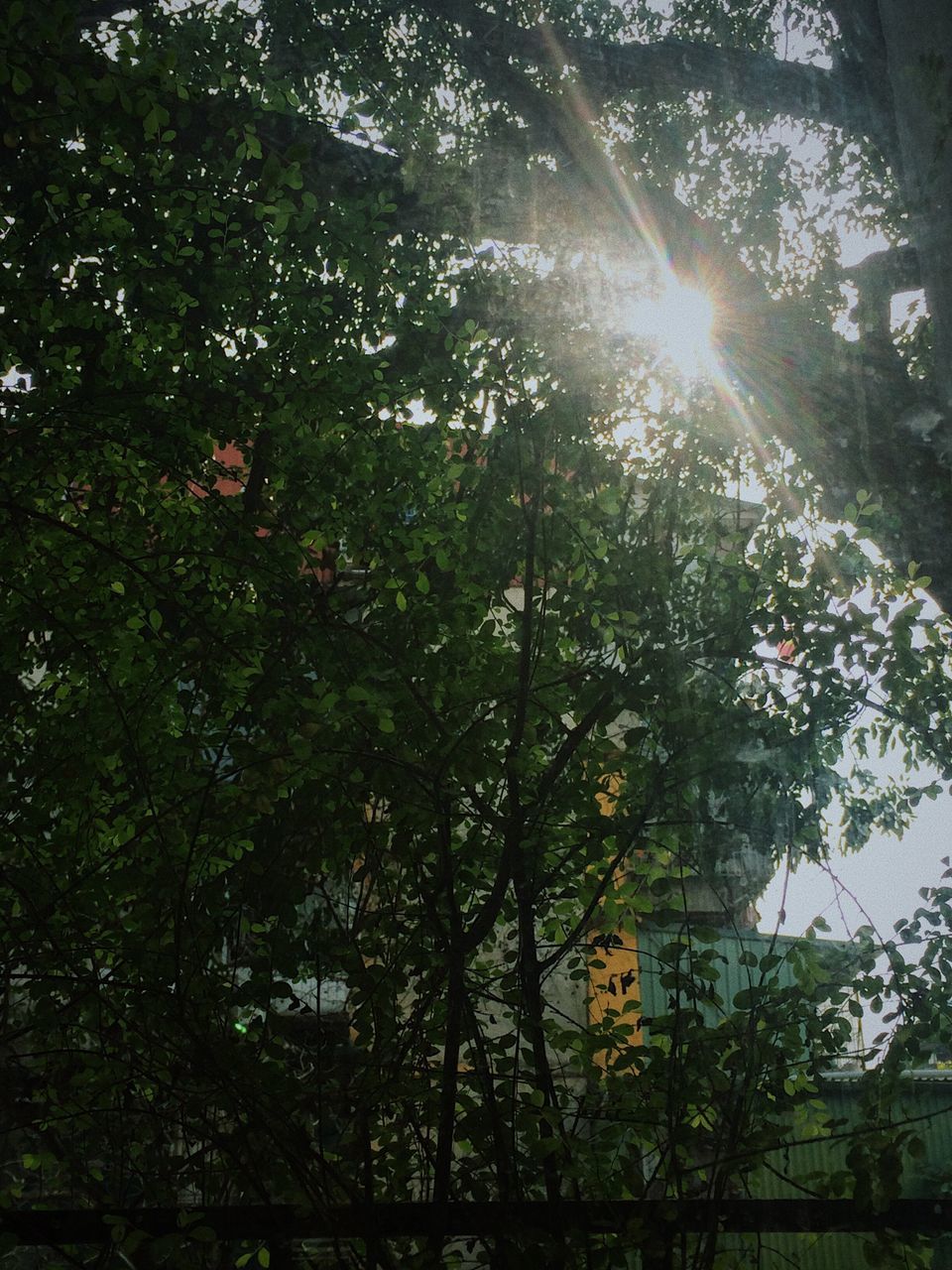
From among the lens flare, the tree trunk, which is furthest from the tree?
the lens flare

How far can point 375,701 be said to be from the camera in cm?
213

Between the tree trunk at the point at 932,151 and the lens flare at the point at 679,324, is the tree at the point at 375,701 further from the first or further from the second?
the lens flare at the point at 679,324

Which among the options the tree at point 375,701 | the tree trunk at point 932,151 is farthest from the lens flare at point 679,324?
the tree trunk at point 932,151

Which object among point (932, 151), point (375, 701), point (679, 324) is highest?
point (679, 324)

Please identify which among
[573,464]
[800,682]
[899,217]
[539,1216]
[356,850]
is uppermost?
[899,217]

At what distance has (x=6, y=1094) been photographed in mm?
2252

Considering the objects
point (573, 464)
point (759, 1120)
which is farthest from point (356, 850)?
point (573, 464)

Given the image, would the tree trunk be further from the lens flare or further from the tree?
the lens flare

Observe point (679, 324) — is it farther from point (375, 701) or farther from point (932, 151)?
point (375, 701)

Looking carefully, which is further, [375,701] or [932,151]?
[932,151]

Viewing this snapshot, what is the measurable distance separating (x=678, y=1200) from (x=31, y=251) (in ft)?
13.4

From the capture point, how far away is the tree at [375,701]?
6.86 feet

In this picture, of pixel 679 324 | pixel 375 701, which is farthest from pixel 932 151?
pixel 679 324

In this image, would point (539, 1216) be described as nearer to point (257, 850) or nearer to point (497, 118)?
point (257, 850)
